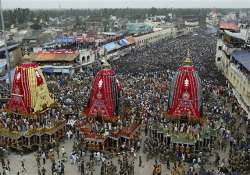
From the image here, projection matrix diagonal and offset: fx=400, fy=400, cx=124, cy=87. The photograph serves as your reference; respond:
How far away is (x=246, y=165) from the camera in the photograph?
73.7 feet

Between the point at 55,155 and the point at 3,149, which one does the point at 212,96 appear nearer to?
the point at 55,155

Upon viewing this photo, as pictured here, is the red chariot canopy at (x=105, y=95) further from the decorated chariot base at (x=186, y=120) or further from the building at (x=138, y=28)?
the building at (x=138, y=28)

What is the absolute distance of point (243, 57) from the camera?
132ft

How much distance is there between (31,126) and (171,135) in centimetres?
920

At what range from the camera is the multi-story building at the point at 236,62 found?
114 ft

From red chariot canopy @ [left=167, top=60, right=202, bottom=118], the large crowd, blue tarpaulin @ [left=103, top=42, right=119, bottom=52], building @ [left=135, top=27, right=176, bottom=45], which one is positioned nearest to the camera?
the large crowd

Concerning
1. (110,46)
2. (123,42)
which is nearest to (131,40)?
(123,42)

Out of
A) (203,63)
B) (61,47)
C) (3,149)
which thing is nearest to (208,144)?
(3,149)

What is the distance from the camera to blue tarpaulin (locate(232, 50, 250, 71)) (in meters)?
36.7

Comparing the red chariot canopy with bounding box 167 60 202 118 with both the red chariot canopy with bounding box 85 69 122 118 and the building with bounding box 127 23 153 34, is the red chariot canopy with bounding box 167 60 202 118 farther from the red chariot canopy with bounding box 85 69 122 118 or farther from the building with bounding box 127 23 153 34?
the building with bounding box 127 23 153 34

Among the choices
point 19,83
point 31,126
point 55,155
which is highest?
point 19,83

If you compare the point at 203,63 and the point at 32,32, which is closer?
the point at 203,63

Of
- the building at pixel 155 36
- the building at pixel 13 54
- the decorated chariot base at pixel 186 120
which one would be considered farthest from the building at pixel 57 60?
the building at pixel 155 36

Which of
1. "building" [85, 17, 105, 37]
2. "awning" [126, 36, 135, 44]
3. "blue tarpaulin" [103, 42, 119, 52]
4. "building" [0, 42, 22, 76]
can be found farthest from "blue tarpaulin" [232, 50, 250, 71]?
"building" [85, 17, 105, 37]
